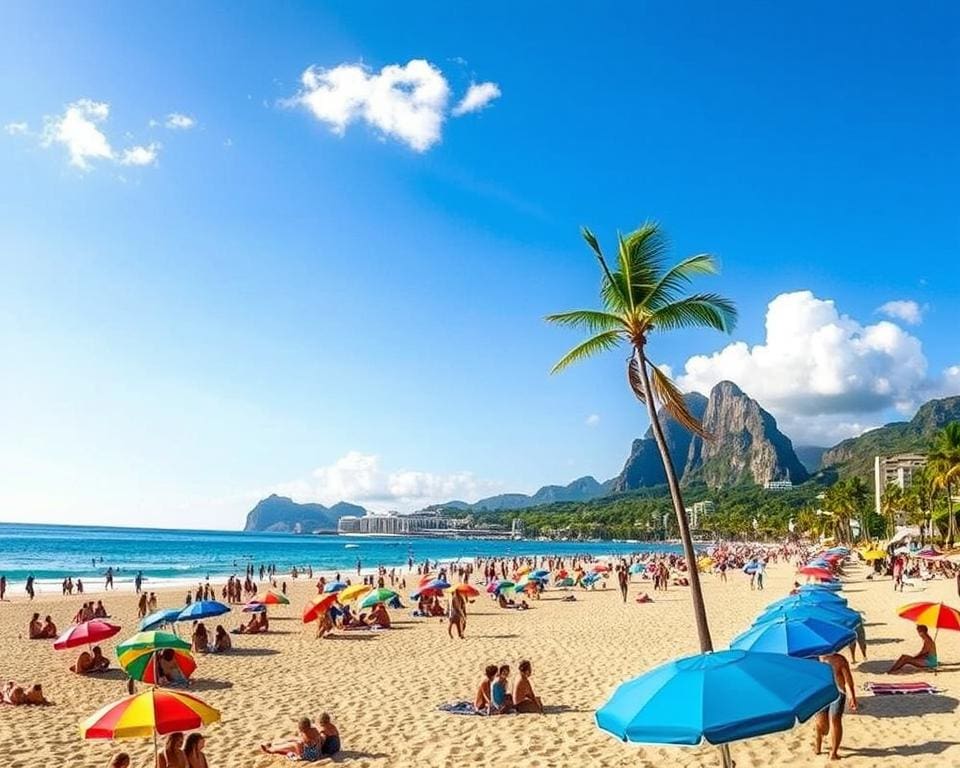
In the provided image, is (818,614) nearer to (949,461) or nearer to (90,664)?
(90,664)

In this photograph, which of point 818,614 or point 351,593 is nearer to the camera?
point 818,614

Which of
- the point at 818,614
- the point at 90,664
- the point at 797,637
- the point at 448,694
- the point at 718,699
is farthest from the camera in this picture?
the point at 90,664

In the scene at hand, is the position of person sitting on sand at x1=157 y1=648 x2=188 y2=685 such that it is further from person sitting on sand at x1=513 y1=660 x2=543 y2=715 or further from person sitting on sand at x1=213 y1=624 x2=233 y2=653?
person sitting on sand at x1=513 y1=660 x2=543 y2=715

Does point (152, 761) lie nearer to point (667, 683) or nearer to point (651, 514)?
point (667, 683)

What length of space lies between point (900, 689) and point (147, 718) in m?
10.2

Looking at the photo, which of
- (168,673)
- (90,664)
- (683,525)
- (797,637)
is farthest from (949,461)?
(90,664)

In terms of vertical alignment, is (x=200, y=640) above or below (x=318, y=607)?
below

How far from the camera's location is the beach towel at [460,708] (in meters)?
11.3

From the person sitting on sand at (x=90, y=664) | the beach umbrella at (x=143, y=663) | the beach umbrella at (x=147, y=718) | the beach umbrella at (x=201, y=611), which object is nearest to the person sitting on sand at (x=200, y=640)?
the beach umbrella at (x=201, y=611)

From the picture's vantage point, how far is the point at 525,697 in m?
11.3

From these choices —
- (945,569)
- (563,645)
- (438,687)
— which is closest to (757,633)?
(438,687)

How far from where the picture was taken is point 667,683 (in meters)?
4.79

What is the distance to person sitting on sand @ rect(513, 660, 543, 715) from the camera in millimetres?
11203

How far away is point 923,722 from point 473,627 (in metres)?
14.6
